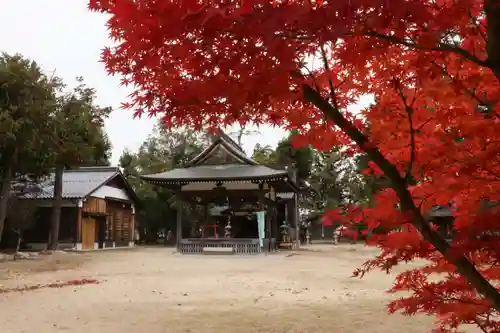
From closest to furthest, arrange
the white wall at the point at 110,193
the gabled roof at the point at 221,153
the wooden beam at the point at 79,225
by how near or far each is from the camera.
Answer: the gabled roof at the point at 221,153 → the wooden beam at the point at 79,225 → the white wall at the point at 110,193

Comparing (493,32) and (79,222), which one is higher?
(493,32)

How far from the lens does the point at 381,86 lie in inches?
115

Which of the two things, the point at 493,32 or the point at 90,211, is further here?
the point at 90,211

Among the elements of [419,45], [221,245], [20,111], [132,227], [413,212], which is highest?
[20,111]

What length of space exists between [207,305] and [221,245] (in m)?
13.3

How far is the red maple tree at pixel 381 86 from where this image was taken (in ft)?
6.33

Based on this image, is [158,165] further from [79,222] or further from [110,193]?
[79,222]

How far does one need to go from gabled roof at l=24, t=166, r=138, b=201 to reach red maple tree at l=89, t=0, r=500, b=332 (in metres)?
23.1

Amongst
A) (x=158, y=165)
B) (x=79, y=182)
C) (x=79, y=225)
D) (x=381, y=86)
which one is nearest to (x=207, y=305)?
(x=381, y=86)

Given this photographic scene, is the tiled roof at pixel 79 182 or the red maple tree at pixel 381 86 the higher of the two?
the tiled roof at pixel 79 182

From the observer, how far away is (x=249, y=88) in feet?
6.86

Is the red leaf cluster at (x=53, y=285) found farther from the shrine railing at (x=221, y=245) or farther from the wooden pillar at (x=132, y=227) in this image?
the wooden pillar at (x=132, y=227)

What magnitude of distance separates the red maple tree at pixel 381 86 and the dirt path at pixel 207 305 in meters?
2.78

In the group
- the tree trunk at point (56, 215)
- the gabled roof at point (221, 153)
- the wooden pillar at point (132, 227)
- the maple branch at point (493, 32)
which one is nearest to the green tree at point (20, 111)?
the tree trunk at point (56, 215)
